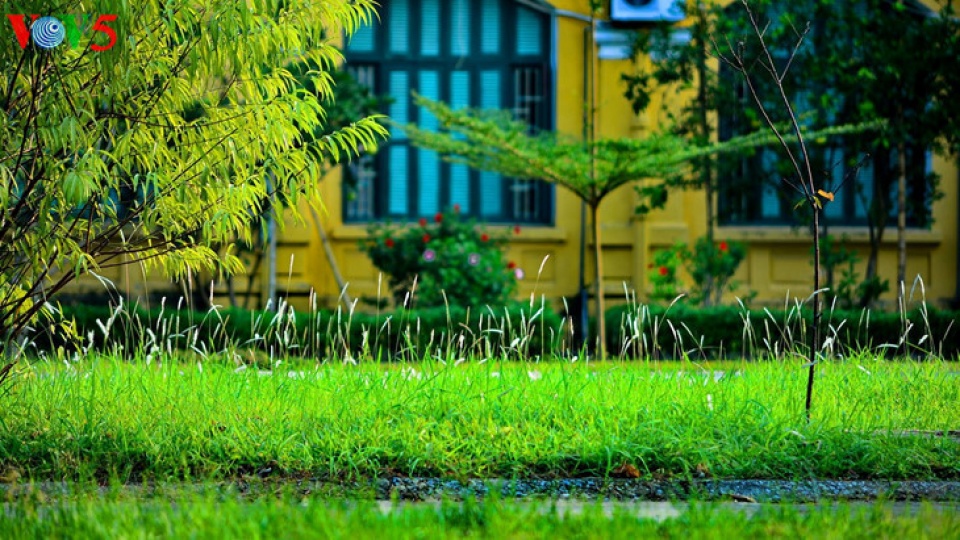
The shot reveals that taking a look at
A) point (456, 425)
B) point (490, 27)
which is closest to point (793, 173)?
point (490, 27)

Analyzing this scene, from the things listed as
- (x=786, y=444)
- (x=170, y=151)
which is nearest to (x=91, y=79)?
(x=170, y=151)

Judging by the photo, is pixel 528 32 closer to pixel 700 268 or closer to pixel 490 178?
pixel 490 178

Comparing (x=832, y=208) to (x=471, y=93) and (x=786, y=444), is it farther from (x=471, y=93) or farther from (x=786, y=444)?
(x=786, y=444)

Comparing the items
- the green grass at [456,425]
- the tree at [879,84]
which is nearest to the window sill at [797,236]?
the tree at [879,84]

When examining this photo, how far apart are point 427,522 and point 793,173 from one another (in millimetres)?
11735

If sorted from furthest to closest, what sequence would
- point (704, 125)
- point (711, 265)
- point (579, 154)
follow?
1. point (704, 125)
2. point (711, 265)
3. point (579, 154)

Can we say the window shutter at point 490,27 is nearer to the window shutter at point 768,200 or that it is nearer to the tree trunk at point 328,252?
the tree trunk at point 328,252

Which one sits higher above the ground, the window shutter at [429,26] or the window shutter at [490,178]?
the window shutter at [429,26]

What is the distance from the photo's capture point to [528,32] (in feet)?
56.4

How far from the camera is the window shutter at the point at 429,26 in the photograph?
17047 millimetres

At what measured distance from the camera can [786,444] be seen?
6363 mm

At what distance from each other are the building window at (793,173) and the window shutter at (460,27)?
11.4 feet

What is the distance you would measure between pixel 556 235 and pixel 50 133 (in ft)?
37.1

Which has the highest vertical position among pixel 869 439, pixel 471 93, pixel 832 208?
pixel 471 93
